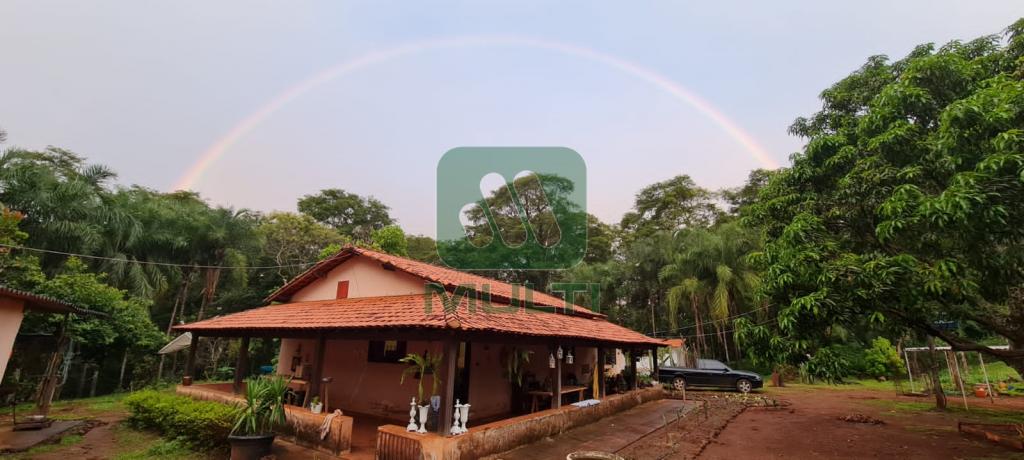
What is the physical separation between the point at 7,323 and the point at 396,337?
866 centimetres

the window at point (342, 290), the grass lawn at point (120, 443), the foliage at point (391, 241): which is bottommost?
the grass lawn at point (120, 443)

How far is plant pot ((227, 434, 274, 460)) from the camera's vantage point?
6.76 metres

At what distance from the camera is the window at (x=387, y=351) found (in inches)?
422

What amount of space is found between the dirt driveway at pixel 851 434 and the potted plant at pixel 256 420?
7.69 meters

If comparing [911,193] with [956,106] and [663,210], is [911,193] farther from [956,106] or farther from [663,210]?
[663,210]

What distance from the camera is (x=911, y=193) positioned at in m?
6.55

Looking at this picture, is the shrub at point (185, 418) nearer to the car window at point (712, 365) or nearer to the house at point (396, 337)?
the house at point (396, 337)

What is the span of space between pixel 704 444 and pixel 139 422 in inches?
486

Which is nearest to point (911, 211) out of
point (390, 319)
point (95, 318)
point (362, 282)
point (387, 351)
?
point (390, 319)

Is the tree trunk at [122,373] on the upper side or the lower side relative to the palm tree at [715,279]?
lower

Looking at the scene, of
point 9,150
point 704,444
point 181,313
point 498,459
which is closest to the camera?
point 498,459

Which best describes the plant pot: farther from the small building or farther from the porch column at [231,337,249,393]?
the small building

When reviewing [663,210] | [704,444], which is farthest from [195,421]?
[663,210]

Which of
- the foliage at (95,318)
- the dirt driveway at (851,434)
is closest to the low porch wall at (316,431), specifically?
the dirt driveway at (851,434)
